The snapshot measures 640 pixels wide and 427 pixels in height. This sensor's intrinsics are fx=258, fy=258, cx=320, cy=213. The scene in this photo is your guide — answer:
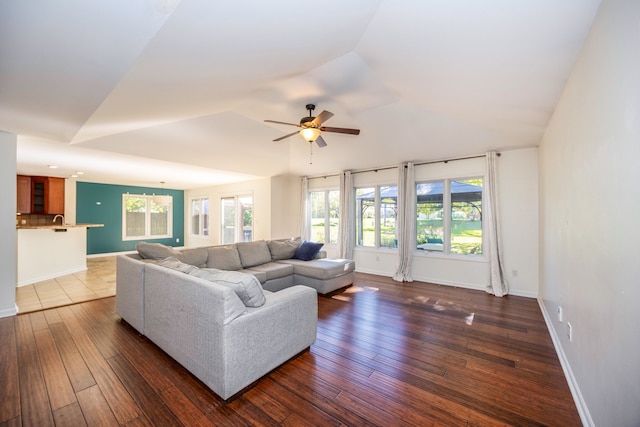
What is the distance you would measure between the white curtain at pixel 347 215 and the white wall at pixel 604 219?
4.40 metres

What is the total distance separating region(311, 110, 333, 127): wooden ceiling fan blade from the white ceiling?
1.45 feet

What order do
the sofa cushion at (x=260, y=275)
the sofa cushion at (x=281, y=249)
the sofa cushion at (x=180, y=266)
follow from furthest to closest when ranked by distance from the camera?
1. the sofa cushion at (x=281, y=249)
2. the sofa cushion at (x=260, y=275)
3. the sofa cushion at (x=180, y=266)

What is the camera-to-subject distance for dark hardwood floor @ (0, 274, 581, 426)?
1759 mm

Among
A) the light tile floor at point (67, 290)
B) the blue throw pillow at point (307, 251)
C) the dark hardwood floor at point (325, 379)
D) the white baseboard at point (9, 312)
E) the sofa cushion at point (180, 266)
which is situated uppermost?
the sofa cushion at point (180, 266)

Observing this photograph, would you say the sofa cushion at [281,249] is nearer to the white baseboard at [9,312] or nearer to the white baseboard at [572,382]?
the white baseboard at [9,312]

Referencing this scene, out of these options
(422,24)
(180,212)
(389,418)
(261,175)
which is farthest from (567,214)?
(180,212)

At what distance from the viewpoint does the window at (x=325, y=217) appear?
23.6 feet

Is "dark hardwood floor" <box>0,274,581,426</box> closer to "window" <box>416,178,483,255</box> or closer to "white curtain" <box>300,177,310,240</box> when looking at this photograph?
"window" <box>416,178,483,255</box>

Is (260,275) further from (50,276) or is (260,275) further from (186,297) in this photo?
(50,276)

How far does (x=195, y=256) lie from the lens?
13.0ft

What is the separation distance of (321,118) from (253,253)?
268 centimetres

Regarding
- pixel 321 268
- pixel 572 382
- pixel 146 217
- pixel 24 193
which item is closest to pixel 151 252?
pixel 321 268

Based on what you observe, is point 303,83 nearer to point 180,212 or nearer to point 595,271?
point 595,271

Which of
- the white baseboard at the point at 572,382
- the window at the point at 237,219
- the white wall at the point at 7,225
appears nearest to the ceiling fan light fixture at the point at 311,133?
the white baseboard at the point at 572,382
